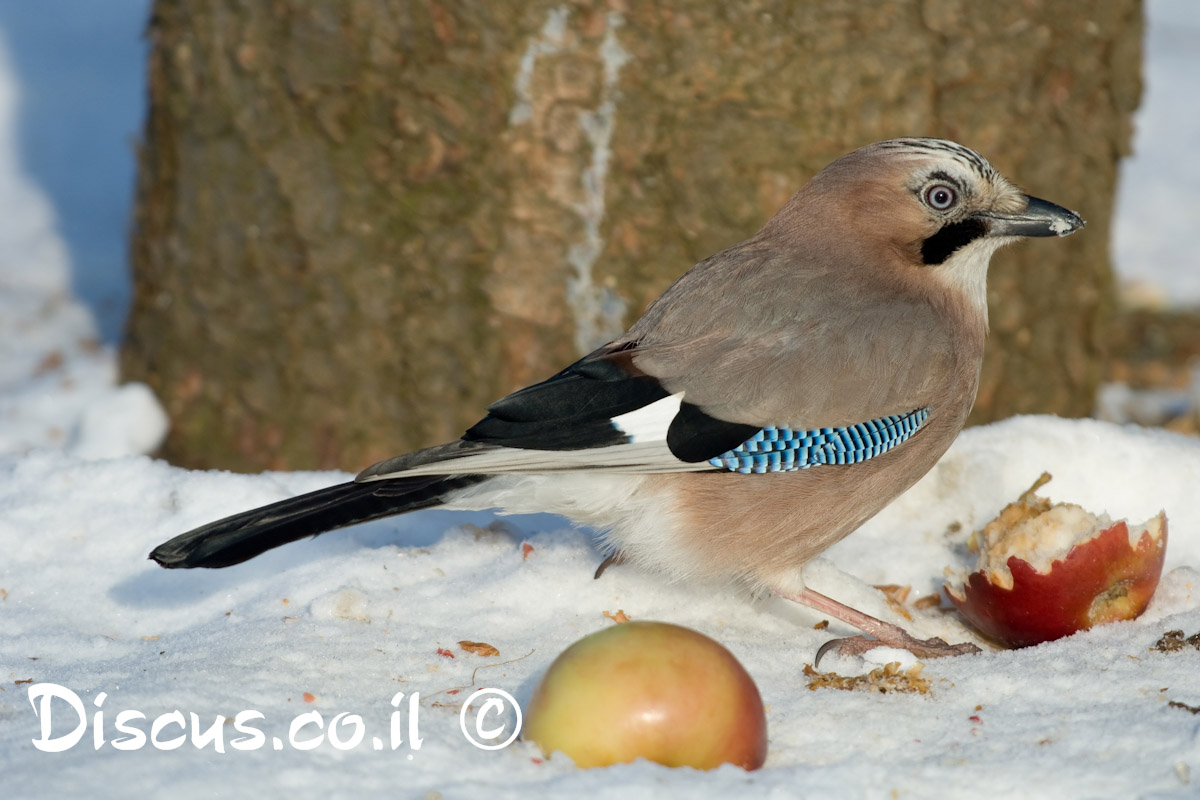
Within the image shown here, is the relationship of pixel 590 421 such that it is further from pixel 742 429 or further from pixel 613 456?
pixel 742 429

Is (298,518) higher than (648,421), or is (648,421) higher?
(648,421)

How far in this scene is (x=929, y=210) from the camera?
3.20 meters

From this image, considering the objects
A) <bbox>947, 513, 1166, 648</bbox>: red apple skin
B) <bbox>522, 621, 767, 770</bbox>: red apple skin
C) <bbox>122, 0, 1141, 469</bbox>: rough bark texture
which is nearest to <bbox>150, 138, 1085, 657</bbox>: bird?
<bbox>947, 513, 1166, 648</bbox>: red apple skin

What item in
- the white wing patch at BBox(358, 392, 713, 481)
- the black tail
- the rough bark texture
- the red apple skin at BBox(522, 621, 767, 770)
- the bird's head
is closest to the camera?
the red apple skin at BBox(522, 621, 767, 770)

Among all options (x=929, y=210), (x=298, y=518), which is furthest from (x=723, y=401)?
(x=298, y=518)

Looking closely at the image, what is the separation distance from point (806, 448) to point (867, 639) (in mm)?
423

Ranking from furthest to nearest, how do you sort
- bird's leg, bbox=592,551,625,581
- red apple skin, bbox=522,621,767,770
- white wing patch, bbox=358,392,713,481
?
bird's leg, bbox=592,551,625,581 → white wing patch, bbox=358,392,713,481 → red apple skin, bbox=522,621,767,770

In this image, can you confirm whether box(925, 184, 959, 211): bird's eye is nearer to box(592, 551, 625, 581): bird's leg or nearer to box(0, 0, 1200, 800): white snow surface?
box(0, 0, 1200, 800): white snow surface

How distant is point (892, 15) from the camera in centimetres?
416

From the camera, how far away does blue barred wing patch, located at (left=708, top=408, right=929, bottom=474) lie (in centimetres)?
286

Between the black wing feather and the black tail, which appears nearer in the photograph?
the black tail

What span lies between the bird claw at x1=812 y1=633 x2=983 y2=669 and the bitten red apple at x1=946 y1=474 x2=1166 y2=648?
10 centimetres

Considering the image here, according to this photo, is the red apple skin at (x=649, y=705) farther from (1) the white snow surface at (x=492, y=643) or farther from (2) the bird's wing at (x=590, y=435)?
(2) the bird's wing at (x=590, y=435)

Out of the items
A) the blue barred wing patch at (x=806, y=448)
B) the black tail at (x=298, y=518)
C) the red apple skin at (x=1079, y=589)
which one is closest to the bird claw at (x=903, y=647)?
the red apple skin at (x=1079, y=589)
